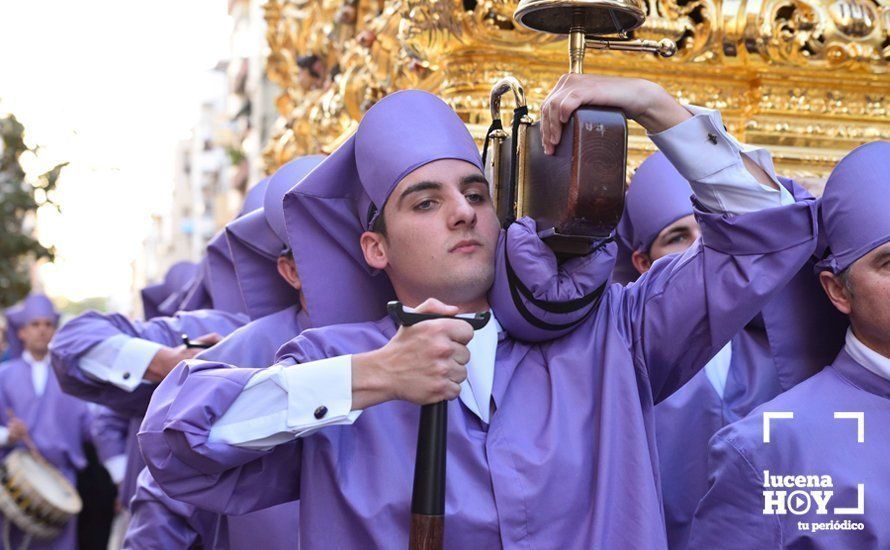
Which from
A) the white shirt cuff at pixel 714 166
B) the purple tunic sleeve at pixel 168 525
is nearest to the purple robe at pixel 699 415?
the white shirt cuff at pixel 714 166

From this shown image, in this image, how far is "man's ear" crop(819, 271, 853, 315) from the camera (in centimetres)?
390

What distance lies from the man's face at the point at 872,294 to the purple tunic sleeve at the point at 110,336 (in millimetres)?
3150

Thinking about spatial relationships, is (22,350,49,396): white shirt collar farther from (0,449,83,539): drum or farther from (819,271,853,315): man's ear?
(819,271,853,315): man's ear

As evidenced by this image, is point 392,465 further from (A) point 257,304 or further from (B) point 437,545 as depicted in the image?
(A) point 257,304

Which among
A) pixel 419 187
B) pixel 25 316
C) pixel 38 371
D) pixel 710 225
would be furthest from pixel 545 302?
pixel 25 316

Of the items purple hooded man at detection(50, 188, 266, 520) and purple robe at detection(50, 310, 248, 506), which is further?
purple robe at detection(50, 310, 248, 506)

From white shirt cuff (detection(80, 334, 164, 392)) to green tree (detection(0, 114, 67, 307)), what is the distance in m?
11.1

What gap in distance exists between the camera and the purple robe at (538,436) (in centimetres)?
338

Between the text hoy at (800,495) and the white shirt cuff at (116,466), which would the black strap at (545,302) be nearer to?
the text hoy at (800,495)

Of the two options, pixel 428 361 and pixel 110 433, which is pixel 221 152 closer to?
pixel 110 433

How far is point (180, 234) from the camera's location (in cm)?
6875

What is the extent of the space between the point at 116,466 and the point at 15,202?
7029 millimetres

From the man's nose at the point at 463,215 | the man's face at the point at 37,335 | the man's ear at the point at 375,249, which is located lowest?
the man's face at the point at 37,335

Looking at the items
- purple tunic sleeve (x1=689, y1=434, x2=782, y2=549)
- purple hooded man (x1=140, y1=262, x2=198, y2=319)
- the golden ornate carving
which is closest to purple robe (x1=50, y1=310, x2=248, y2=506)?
the golden ornate carving
